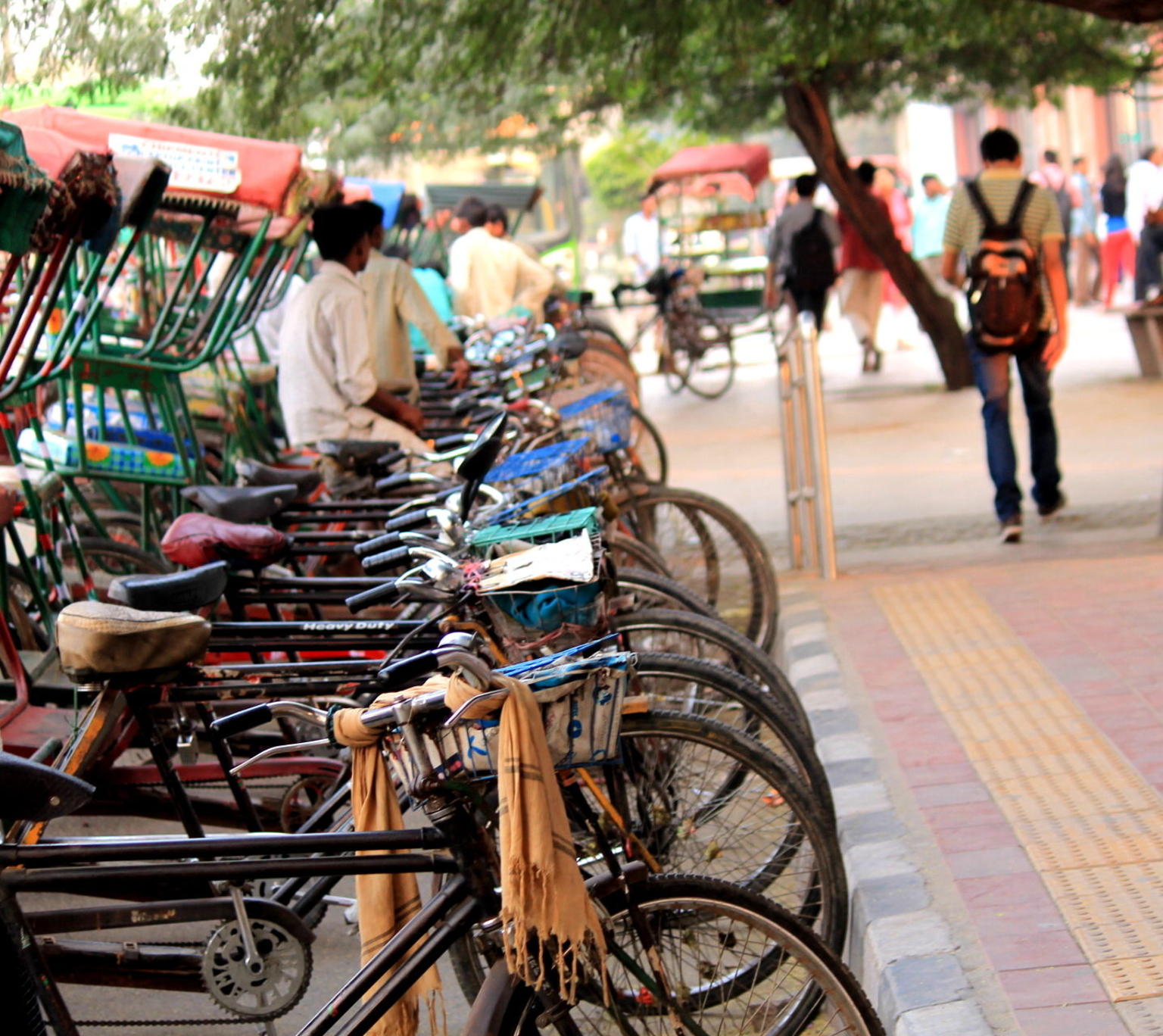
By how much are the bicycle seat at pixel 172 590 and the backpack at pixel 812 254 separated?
12.5 meters

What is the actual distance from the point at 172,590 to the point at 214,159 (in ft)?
12.6

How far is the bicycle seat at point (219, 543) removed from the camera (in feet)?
14.9

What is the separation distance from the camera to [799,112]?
15.4 meters

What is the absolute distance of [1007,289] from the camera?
26.1ft

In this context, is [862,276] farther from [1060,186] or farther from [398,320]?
[398,320]

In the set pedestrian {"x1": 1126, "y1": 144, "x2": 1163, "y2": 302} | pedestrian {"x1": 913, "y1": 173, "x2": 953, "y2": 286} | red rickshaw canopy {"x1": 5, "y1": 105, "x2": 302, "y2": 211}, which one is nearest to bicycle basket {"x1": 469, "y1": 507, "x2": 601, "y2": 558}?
red rickshaw canopy {"x1": 5, "y1": 105, "x2": 302, "y2": 211}

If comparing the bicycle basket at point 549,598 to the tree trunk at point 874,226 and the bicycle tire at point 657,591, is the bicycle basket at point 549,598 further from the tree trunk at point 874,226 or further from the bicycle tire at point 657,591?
the tree trunk at point 874,226

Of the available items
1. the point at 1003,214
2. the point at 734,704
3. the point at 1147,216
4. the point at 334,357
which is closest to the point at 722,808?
the point at 734,704

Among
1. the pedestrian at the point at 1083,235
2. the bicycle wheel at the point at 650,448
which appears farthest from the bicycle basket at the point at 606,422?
the pedestrian at the point at 1083,235

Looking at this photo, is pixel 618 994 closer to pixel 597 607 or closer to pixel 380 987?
pixel 380 987

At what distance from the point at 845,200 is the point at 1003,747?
37.6 feet

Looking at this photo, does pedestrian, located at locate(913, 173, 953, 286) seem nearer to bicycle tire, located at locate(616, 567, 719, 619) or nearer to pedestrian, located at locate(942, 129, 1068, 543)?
pedestrian, located at locate(942, 129, 1068, 543)

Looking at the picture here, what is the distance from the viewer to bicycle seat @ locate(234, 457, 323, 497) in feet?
18.7

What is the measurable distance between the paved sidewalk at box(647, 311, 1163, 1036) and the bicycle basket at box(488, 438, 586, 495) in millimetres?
1163
